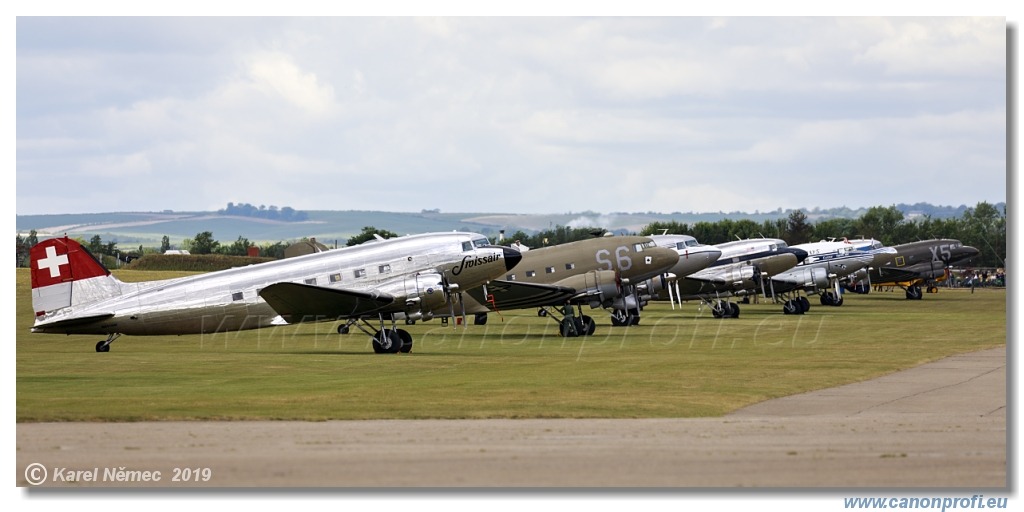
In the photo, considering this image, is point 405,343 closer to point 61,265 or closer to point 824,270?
point 61,265

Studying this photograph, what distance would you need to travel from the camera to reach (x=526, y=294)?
54.7 metres

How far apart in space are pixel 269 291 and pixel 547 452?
918 inches

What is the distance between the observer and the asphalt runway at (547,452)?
1605cm

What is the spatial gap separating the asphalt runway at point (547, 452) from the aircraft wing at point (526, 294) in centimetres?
3000

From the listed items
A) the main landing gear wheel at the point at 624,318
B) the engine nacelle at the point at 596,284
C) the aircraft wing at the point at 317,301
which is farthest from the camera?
the main landing gear wheel at the point at 624,318

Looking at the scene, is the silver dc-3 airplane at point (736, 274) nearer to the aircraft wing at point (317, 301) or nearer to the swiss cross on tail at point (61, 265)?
the aircraft wing at point (317, 301)

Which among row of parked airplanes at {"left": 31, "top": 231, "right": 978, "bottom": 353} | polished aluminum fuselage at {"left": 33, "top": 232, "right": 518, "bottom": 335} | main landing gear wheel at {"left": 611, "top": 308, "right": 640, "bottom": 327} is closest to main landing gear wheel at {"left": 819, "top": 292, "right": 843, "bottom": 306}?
main landing gear wheel at {"left": 611, "top": 308, "right": 640, "bottom": 327}

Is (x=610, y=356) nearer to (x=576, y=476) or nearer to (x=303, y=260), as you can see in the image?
(x=303, y=260)

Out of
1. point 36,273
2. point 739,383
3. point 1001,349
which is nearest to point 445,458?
point 739,383

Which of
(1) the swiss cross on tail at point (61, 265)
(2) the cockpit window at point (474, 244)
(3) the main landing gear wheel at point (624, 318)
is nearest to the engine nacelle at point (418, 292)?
(2) the cockpit window at point (474, 244)

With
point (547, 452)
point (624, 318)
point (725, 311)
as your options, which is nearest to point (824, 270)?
point (725, 311)

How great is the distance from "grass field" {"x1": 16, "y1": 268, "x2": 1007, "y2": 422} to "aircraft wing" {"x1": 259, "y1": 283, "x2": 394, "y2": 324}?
4.82 ft

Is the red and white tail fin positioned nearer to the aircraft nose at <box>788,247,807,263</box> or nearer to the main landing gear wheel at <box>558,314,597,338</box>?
the main landing gear wheel at <box>558,314,597,338</box>

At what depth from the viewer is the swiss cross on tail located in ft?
133
